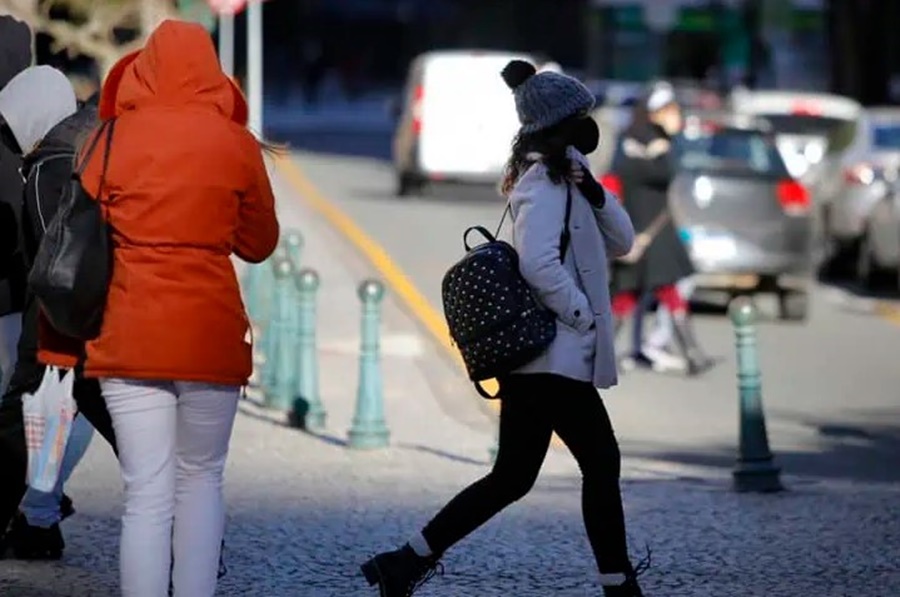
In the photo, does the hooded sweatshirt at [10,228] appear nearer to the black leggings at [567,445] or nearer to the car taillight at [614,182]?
the black leggings at [567,445]

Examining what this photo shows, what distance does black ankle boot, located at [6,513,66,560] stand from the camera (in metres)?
8.50

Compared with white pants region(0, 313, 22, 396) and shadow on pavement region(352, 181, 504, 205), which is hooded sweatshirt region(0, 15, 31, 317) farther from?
shadow on pavement region(352, 181, 504, 205)

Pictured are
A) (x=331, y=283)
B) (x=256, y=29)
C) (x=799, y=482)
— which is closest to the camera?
(x=799, y=482)

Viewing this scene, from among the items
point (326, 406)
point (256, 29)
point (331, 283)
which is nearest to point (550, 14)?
point (256, 29)

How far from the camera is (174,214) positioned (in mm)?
6613

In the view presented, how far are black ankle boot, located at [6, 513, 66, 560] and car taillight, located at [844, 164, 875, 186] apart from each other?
650 inches

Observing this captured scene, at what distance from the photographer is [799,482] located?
37.1 ft

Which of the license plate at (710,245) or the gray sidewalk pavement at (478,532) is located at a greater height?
the gray sidewalk pavement at (478,532)

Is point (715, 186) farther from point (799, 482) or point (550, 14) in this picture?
point (550, 14)

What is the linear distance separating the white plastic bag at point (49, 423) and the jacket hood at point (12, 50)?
5.77ft

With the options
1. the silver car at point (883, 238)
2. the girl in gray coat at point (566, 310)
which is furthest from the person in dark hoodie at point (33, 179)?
the silver car at point (883, 238)

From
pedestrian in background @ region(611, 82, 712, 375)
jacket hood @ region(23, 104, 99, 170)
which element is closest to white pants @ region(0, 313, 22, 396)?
jacket hood @ region(23, 104, 99, 170)

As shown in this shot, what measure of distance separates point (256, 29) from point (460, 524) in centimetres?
1931

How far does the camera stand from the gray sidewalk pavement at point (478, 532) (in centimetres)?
827
